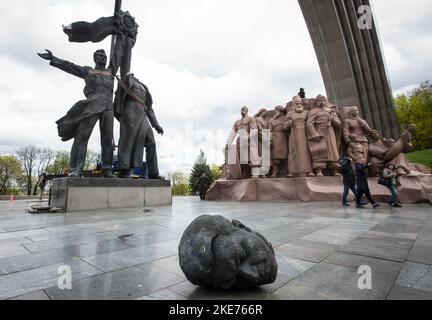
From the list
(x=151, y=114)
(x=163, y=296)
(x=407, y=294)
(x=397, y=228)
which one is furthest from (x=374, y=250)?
(x=151, y=114)

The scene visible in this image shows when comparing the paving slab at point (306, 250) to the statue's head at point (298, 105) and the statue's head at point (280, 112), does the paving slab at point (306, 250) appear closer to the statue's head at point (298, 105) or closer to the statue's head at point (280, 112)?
the statue's head at point (298, 105)

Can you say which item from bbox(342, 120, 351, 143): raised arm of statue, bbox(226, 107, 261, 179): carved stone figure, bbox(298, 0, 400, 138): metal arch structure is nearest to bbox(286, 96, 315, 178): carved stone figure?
bbox(226, 107, 261, 179): carved stone figure

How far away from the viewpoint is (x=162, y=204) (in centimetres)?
911

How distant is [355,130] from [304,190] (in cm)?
469

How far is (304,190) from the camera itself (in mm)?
10445

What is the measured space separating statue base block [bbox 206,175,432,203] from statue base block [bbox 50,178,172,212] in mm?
4150

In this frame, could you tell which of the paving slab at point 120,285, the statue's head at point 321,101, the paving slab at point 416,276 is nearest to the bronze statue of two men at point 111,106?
the paving slab at point 120,285

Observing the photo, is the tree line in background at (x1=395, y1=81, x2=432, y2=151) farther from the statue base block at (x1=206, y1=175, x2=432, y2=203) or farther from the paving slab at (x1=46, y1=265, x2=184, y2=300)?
the paving slab at (x1=46, y1=265, x2=184, y2=300)

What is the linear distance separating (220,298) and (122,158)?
25.7ft

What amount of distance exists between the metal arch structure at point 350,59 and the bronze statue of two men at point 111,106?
2667cm

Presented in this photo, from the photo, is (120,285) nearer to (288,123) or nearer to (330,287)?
(330,287)

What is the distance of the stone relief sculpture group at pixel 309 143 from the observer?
11.2 meters

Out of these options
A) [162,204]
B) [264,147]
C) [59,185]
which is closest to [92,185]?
[59,185]
